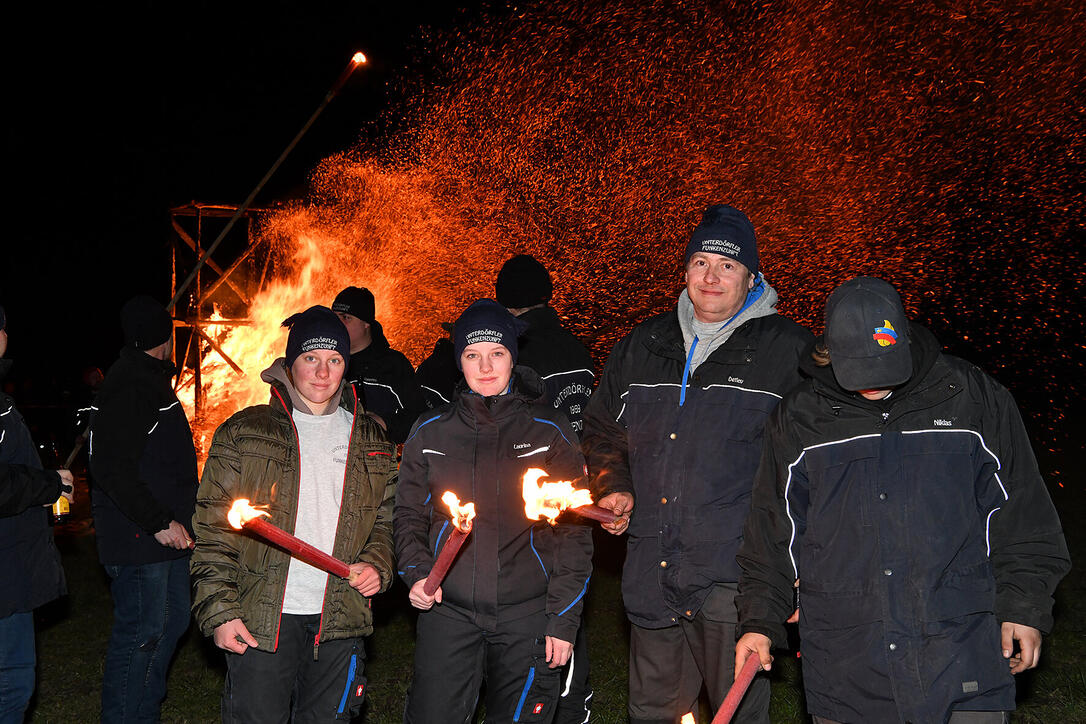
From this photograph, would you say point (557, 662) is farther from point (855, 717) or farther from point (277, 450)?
point (277, 450)

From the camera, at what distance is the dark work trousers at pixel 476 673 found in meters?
4.11

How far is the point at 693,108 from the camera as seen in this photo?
12820 millimetres

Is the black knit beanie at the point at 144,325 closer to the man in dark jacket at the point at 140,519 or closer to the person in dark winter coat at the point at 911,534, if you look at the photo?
the man in dark jacket at the point at 140,519

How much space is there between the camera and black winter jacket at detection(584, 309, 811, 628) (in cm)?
417

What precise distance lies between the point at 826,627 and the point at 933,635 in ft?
1.25

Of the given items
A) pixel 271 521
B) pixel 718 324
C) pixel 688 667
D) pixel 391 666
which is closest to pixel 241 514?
pixel 271 521

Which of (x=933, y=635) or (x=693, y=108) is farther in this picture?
(x=693, y=108)

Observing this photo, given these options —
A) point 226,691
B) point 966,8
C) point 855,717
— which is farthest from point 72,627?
point 966,8

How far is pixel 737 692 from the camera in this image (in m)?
3.24

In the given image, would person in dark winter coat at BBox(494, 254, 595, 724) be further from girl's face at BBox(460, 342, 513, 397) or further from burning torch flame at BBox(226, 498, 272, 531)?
burning torch flame at BBox(226, 498, 272, 531)

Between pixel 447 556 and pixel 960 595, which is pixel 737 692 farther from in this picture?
pixel 447 556

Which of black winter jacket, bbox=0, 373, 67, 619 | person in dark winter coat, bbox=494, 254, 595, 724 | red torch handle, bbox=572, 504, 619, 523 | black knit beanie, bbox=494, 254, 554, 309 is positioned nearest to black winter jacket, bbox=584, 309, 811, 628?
red torch handle, bbox=572, 504, 619, 523

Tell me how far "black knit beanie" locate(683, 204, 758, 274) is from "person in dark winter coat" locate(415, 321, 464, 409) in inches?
90.3

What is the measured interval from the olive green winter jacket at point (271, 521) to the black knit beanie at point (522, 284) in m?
1.59
